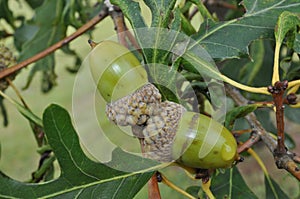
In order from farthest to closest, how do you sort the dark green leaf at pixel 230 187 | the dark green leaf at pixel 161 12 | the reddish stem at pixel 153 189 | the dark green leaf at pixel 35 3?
the dark green leaf at pixel 35 3 < the dark green leaf at pixel 230 187 < the dark green leaf at pixel 161 12 < the reddish stem at pixel 153 189

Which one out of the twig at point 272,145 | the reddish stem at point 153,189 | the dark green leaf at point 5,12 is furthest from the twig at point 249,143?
the dark green leaf at point 5,12

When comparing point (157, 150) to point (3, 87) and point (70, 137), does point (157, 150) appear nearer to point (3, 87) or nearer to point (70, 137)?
point (70, 137)

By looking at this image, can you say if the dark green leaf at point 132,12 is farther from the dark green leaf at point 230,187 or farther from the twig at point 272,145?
the dark green leaf at point 230,187

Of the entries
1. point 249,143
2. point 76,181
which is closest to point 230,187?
point 249,143

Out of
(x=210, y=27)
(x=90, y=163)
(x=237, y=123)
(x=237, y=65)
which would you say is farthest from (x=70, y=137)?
(x=237, y=65)

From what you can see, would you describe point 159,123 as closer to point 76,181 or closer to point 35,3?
point 76,181
